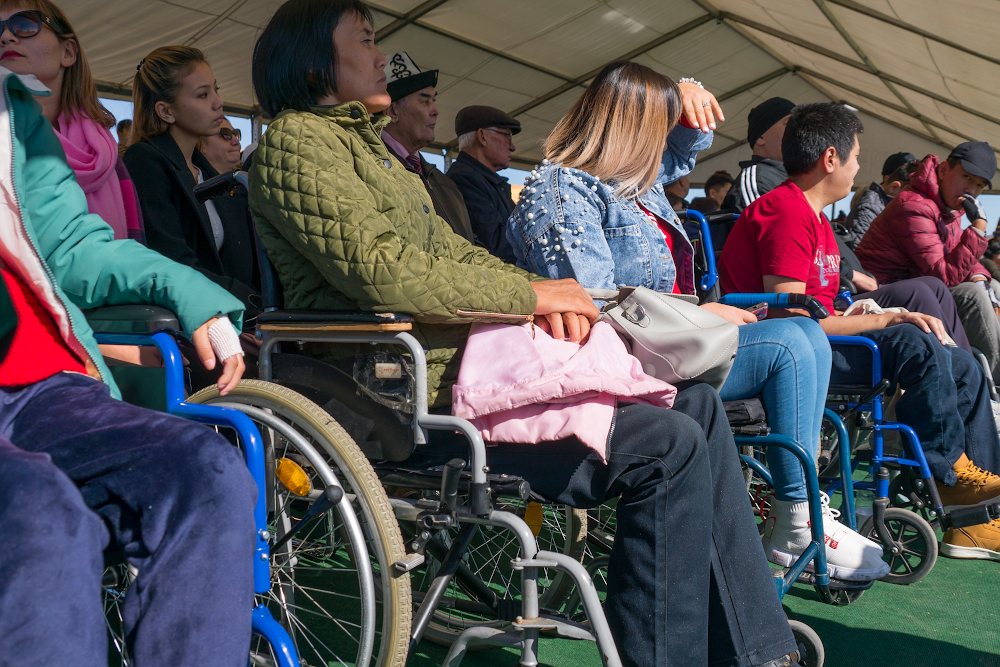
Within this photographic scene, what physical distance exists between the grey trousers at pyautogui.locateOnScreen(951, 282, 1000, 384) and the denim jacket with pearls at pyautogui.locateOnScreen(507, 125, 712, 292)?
2507 millimetres

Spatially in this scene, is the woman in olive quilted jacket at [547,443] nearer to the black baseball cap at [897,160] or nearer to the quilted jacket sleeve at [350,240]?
the quilted jacket sleeve at [350,240]

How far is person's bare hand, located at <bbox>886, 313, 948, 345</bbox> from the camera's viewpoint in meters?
2.62

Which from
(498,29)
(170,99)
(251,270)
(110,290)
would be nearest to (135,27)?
(498,29)

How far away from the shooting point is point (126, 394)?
4.81 feet

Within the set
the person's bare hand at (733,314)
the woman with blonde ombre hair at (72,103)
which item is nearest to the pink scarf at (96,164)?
the woman with blonde ombre hair at (72,103)

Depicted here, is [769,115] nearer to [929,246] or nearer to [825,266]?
[929,246]

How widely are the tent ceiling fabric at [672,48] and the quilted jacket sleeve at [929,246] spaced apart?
2.81m

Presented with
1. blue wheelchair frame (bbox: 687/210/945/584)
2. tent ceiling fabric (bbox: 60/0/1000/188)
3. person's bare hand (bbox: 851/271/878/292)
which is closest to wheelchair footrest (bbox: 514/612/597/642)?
blue wheelchair frame (bbox: 687/210/945/584)

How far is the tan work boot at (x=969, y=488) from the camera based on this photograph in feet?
8.63

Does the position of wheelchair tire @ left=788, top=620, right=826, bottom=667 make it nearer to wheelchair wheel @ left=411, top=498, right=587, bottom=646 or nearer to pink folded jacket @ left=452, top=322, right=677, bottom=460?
wheelchair wheel @ left=411, top=498, right=587, bottom=646

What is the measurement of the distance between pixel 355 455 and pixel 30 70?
42.4 inches

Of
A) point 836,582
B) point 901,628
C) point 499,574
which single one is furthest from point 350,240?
point 901,628

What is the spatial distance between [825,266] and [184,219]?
78.5 inches

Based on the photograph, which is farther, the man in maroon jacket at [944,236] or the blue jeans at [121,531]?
the man in maroon jacket at [944,236]
